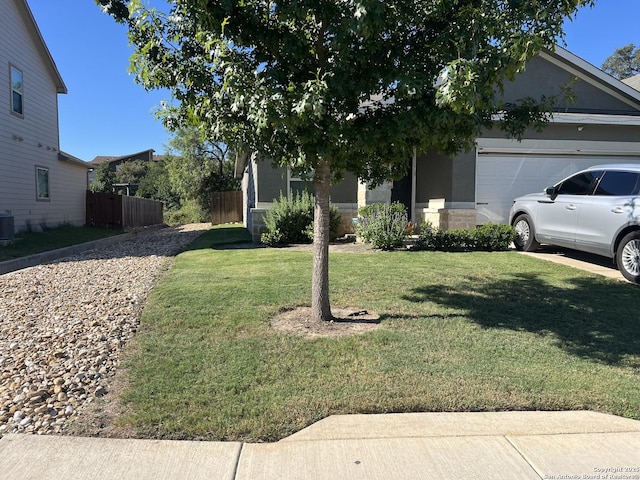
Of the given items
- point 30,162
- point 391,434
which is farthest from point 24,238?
point 391,434

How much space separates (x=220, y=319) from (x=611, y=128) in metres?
13.2

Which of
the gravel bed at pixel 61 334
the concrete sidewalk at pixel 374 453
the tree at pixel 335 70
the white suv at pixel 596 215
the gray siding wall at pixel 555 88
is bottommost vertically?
the concrete sidewalk at pixel 374 453

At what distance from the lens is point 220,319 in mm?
5723

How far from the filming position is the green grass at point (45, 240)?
1188cm

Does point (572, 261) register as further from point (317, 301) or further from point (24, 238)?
point (24, 238)

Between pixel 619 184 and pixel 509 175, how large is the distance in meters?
5.04

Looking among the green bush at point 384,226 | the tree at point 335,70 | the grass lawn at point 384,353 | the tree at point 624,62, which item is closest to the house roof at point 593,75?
the green bush at point 384,226

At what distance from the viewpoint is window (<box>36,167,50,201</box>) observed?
1734 centimetres

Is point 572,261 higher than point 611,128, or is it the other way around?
point 611,128

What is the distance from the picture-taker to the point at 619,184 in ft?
27.0

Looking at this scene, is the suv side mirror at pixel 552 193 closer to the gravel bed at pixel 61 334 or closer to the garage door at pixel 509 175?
the garage door at pixel 509 175

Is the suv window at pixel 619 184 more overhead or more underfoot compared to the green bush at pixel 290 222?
more overhead

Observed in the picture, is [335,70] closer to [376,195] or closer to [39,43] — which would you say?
[376,195]

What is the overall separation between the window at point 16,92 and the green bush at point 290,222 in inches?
406
